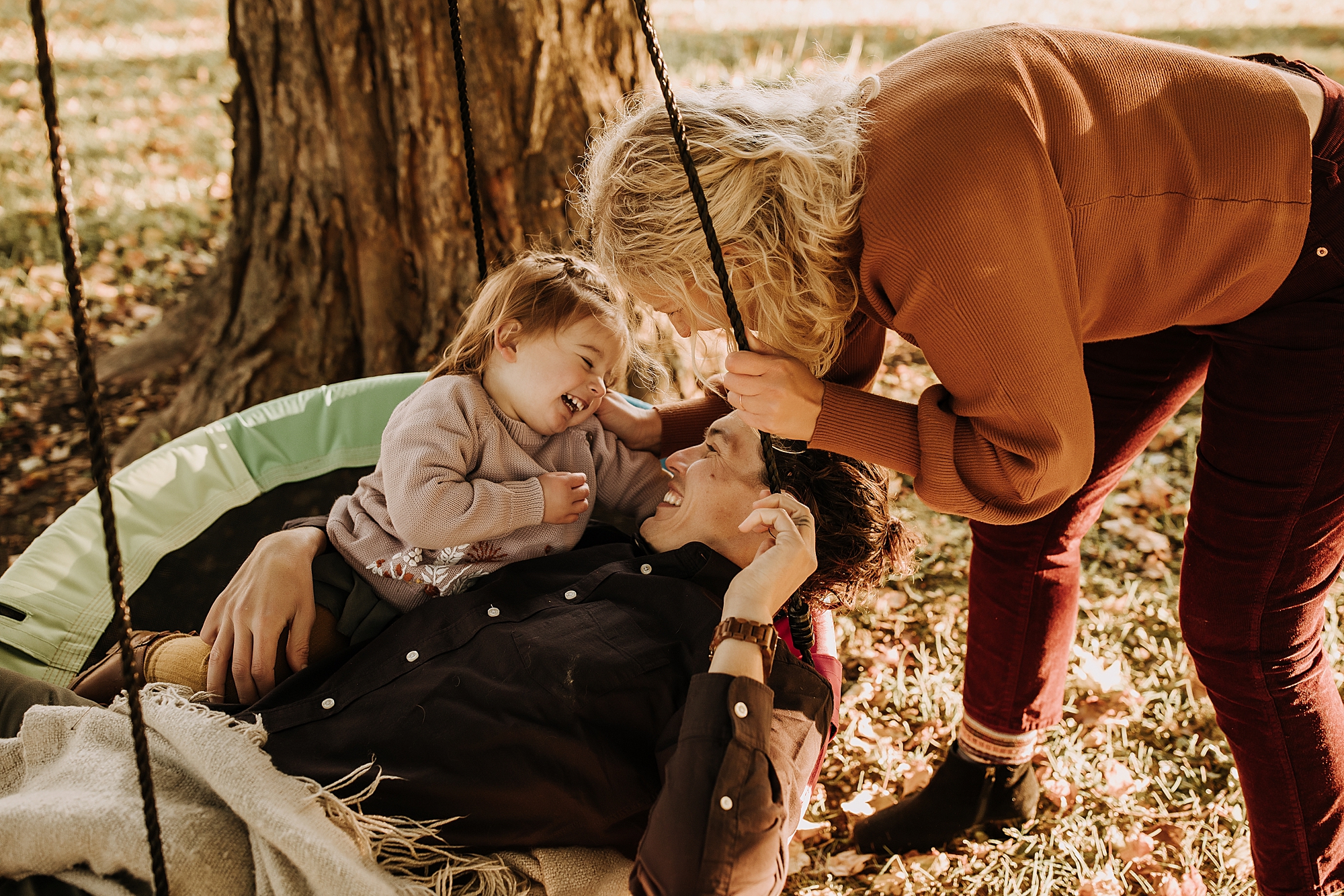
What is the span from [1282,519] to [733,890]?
115 centimetres

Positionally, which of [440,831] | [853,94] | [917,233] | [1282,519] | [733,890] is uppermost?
[853,94]

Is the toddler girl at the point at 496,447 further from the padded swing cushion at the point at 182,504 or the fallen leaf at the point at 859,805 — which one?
the fallen leaf at the point at 859,805

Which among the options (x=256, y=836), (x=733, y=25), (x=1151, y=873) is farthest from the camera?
(x=733, y=25)

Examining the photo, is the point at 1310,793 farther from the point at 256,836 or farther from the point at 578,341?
the point at 256,836

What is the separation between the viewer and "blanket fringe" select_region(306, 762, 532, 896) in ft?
5.32

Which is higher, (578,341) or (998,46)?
(998,46)

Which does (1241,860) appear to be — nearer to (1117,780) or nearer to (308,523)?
(1117,780)

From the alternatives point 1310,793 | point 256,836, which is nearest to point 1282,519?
point 1310,793

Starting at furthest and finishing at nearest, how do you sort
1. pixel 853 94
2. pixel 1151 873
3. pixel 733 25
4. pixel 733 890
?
1. pixel 733 25
2. pixel 1151 873
3. pixel 853 94
4. pixel 733 890

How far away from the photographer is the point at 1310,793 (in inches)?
71.6

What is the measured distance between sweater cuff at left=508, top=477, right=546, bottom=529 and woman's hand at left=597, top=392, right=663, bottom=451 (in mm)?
362

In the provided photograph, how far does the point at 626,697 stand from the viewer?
5.70 ft

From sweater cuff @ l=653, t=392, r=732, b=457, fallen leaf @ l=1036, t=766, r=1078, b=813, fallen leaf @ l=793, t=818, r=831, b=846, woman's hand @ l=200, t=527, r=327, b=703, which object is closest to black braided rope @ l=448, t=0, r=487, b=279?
sweater cuff @ l=653, t=392, r=732, b=457

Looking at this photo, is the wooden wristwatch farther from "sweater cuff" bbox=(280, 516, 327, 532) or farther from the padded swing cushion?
the padded swing cushion
